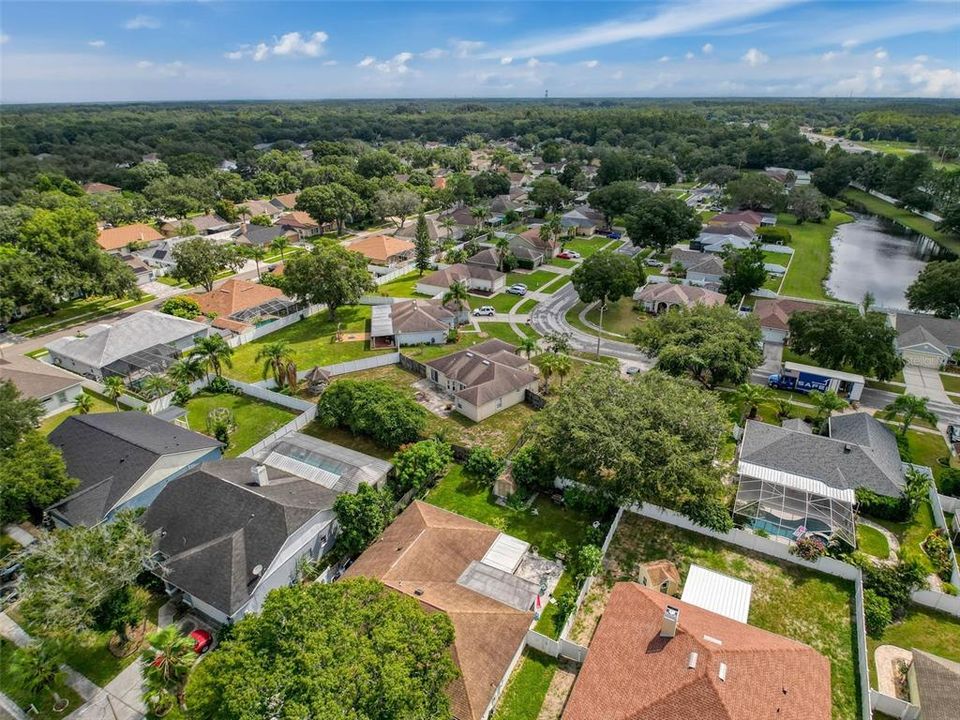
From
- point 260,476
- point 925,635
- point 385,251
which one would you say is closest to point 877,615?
point 925,635

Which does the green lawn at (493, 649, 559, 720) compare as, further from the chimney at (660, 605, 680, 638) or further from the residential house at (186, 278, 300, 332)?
the residential house at (186, 278, 300, 332)

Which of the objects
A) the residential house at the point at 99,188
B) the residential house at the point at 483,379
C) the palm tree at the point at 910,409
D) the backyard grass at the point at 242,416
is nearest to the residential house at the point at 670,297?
the residential house at the point at 483,379

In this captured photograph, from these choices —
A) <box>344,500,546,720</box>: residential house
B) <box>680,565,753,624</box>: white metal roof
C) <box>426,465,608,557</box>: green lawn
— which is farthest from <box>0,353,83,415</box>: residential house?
<box>680,565,753,624</box>: white metal roof

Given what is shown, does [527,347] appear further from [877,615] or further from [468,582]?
[877,615]

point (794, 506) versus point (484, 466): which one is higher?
point (484, 466)

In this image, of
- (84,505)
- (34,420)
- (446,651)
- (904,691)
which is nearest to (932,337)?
(904,691)

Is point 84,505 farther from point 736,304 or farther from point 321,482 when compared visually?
point 736,304
